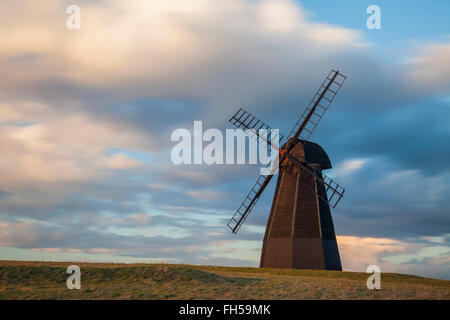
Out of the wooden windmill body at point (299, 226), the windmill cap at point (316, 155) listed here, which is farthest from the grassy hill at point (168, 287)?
the windmill cap at point (316, 155)

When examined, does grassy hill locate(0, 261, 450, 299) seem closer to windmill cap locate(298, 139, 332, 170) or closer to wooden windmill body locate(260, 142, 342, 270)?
wooden windmill body locate(260, 142, 342, 270)

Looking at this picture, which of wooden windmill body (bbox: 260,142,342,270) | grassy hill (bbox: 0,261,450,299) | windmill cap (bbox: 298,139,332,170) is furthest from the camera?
windmill cap (bbox: 298,139,332,170)

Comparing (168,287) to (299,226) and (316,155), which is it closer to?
(299,226)

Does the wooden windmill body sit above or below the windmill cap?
below

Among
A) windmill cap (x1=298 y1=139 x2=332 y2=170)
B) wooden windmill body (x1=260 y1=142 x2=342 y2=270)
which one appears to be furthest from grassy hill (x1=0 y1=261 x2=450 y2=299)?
windmill cap (x1=298 y1=139 x2=332 y2=170)

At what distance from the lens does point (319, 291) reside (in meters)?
19.7

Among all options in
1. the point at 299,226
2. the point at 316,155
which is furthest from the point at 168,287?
the point at 316,155

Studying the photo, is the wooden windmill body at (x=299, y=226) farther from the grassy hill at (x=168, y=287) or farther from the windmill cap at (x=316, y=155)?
the grassy hill at (x=168, y=287)
